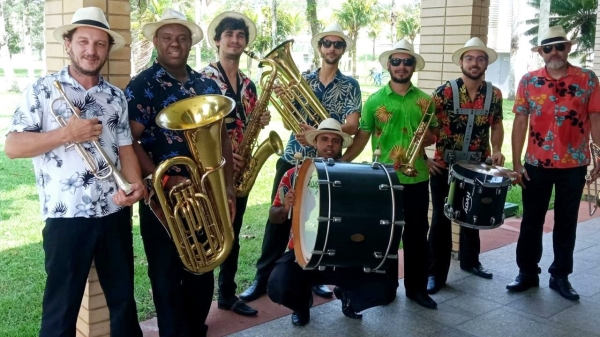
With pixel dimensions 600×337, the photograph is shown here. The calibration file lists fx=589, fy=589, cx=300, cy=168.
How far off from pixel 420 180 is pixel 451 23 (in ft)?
5.69

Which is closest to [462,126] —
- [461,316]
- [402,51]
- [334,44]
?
[402,51]

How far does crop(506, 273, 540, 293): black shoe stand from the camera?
4762mm

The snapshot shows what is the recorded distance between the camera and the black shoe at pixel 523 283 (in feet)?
15.6

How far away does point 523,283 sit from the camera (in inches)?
188

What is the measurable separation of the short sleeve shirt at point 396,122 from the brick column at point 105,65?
182 centimetres

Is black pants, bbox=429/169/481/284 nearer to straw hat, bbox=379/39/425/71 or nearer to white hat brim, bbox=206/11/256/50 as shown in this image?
straw hat, bbox=379/39/425/71

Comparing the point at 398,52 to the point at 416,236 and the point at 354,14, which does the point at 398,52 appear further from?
the point at 354,14

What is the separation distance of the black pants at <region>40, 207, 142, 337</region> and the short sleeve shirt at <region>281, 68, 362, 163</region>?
1.66m

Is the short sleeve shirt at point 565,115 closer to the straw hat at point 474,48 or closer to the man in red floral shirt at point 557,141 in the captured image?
the man in red floral shirt at point 557,141

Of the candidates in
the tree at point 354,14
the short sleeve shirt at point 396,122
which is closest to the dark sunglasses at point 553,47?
the short sleeve shirt at point 396,122

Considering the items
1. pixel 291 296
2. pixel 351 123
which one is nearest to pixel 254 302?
pixel 291 296

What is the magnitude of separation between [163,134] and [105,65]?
498mm

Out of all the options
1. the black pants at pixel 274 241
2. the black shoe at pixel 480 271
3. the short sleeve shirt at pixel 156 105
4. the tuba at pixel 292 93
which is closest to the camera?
the short sleeve shirt at pixel 156 105

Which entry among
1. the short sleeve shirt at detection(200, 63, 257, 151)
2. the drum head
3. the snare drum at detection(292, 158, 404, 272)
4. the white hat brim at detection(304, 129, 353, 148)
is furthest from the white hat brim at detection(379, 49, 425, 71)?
the drum head
